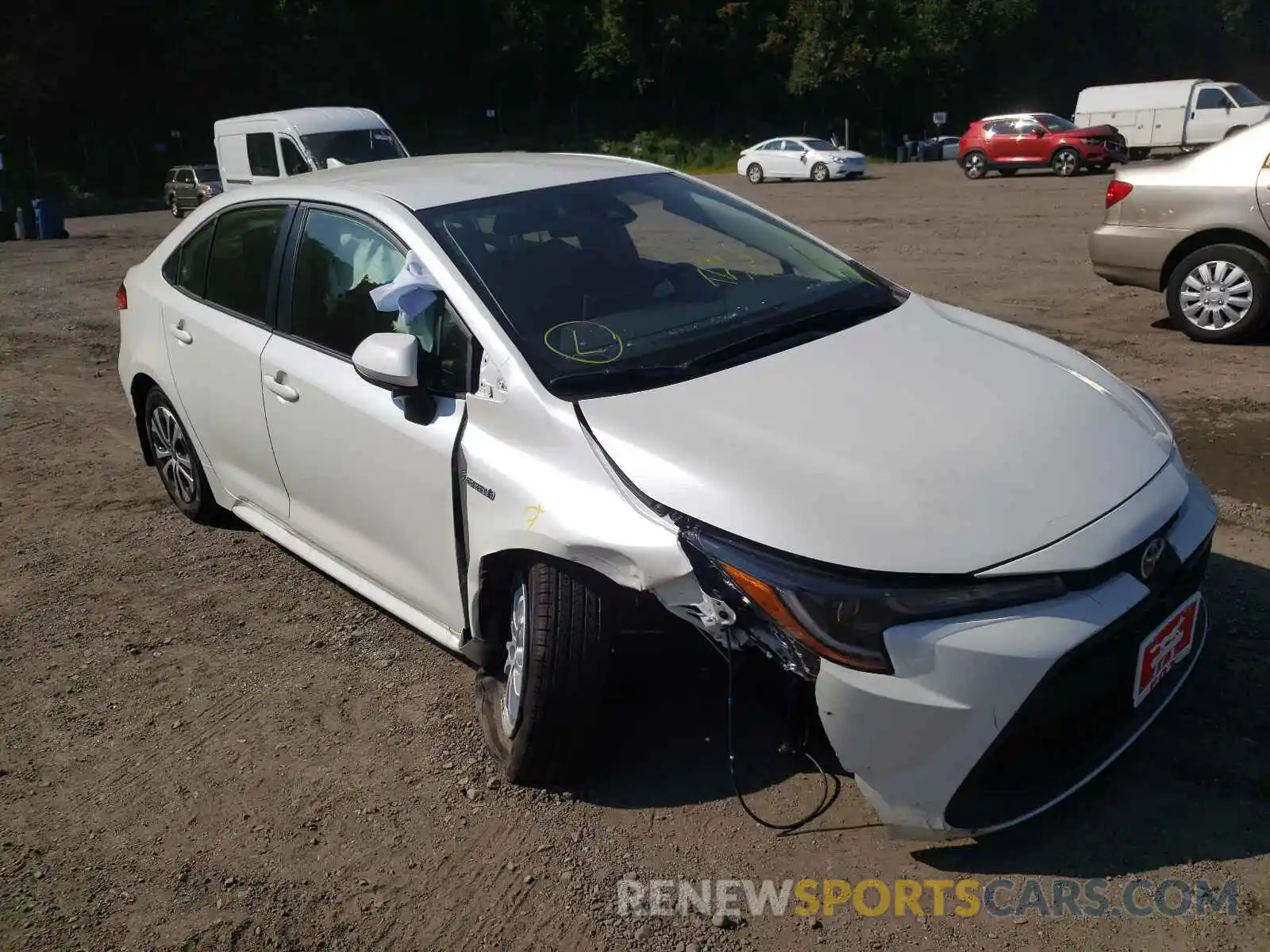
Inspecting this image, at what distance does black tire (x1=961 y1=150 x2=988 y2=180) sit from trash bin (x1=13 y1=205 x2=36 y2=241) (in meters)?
22.2

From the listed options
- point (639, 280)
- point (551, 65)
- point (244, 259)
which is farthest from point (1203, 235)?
point (551, 65)

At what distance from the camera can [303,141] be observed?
1853 cm

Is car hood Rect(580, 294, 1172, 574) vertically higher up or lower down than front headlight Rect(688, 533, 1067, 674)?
higher up

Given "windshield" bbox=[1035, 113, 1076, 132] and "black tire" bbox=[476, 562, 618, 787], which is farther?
"windshield" bbox=[1035, 113, 1076, 132]

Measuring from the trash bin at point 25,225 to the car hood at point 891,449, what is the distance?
24.2 metres

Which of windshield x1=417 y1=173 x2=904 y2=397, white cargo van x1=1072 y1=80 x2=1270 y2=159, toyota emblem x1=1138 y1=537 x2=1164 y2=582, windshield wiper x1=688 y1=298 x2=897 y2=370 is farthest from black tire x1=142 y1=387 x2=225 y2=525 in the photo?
white cargo van x1=1072 y1=80 x2=1270 y2=159

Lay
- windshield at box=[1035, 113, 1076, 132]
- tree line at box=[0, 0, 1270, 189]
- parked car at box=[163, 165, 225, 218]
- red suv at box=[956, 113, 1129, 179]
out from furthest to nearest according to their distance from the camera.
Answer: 1. tree line at box=[0, 0, 1270, 189]
2. parked car at box=[163, 165, 225, 218]
3. windshield at box=[1035, 113, 1076, 132]
4. red suv at box=[956, 113, 1129, 179]

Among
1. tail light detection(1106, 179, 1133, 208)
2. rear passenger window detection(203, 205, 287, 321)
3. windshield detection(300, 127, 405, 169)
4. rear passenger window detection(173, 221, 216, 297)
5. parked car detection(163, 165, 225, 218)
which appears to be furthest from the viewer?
parked car detection(163, 165, 225, 218)

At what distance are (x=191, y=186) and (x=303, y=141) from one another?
1198 cm

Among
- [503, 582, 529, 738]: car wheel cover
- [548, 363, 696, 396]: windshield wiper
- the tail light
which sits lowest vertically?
[503, 582, 529, 738]: car wheel cover

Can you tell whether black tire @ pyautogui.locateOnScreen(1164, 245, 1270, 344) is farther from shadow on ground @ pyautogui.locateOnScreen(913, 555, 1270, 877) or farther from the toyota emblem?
the toyota emblem

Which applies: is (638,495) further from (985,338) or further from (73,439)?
(73,439)

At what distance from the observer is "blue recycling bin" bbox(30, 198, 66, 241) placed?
2288 centimetres

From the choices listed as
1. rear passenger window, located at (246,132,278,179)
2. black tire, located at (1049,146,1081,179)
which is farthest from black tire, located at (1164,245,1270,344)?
black tire, located at (1049,146,1081,179)
